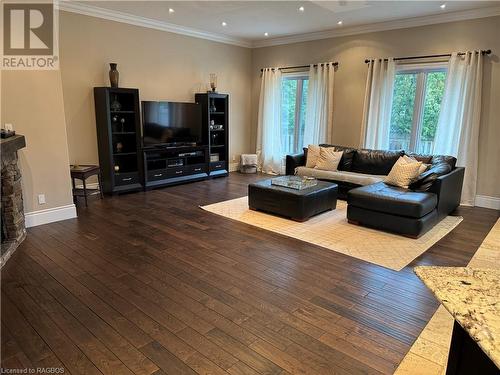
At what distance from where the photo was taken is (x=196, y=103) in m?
6.92

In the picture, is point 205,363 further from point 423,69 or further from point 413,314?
point 423,69

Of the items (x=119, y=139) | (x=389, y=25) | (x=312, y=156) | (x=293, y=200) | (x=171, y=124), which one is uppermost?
(x=389, y=25)

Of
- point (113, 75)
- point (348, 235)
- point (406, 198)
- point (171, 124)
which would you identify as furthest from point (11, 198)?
point (406, 198)

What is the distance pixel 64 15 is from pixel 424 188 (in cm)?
564

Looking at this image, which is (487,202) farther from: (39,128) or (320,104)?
(39,128)

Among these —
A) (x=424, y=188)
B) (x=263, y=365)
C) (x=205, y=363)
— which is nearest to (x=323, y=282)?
(x=263, y=365)

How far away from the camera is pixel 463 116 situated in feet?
17.4

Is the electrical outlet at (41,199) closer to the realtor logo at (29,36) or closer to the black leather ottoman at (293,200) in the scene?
the realtor logo at (29,36)

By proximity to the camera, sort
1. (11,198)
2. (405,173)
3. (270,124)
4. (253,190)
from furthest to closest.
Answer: (270,124), (253,190), (405,173), (11,198)

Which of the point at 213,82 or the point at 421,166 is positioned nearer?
the point at 421,166

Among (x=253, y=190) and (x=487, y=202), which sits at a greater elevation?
(x=253, y=190)

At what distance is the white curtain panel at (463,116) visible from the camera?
17.0 ft

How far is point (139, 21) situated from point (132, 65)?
74 cm

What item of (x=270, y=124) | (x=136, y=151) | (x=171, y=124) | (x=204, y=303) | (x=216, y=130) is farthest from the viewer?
(x=270, y=124)
